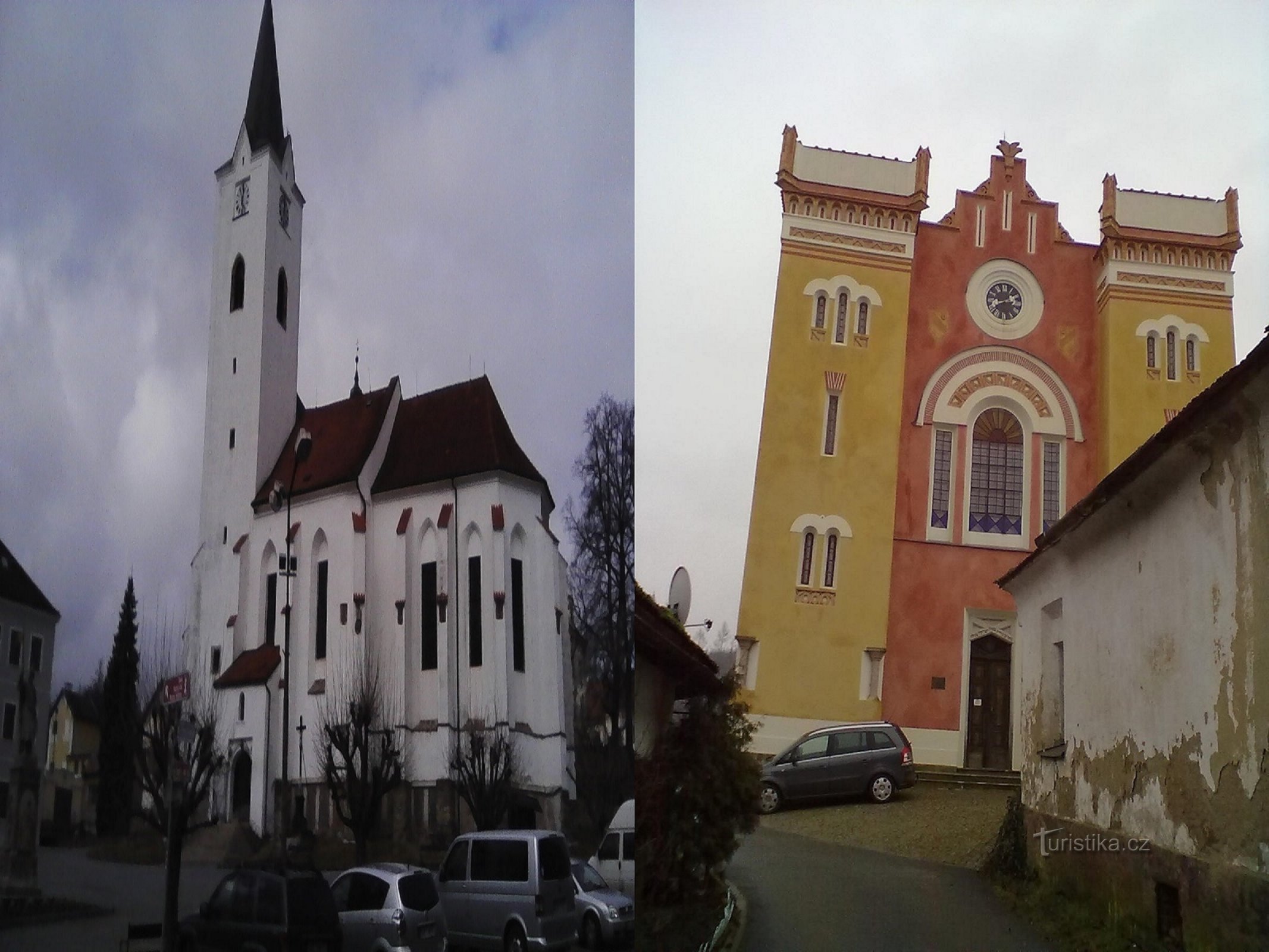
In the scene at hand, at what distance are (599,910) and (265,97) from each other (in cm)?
339

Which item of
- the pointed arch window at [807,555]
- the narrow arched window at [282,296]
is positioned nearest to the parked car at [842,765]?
the pointed arch window at [807,555]

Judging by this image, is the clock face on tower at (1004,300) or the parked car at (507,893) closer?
the parked car at (507,893)

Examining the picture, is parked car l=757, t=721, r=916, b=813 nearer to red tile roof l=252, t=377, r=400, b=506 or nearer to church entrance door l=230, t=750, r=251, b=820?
red tile roof l=252, t=377, r=400, b=506

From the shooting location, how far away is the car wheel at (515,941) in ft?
15.8

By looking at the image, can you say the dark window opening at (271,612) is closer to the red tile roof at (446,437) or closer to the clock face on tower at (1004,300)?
the red tile roof at (446,437)

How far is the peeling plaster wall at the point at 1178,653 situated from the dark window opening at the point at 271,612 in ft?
13.5

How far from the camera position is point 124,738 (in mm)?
4328

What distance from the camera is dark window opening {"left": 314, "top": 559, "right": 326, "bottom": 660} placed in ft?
15.9

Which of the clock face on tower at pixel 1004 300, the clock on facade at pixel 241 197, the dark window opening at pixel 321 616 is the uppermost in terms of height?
the clock face on tower at pixel 1004 300

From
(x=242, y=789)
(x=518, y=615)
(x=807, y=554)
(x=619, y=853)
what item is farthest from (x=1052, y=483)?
(x=242, y=789)

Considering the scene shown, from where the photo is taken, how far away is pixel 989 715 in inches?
340

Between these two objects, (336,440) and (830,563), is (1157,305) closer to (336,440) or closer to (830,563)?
(830,563)

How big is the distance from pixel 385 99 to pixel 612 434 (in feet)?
5.59

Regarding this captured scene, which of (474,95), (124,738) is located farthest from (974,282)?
(124,738)
